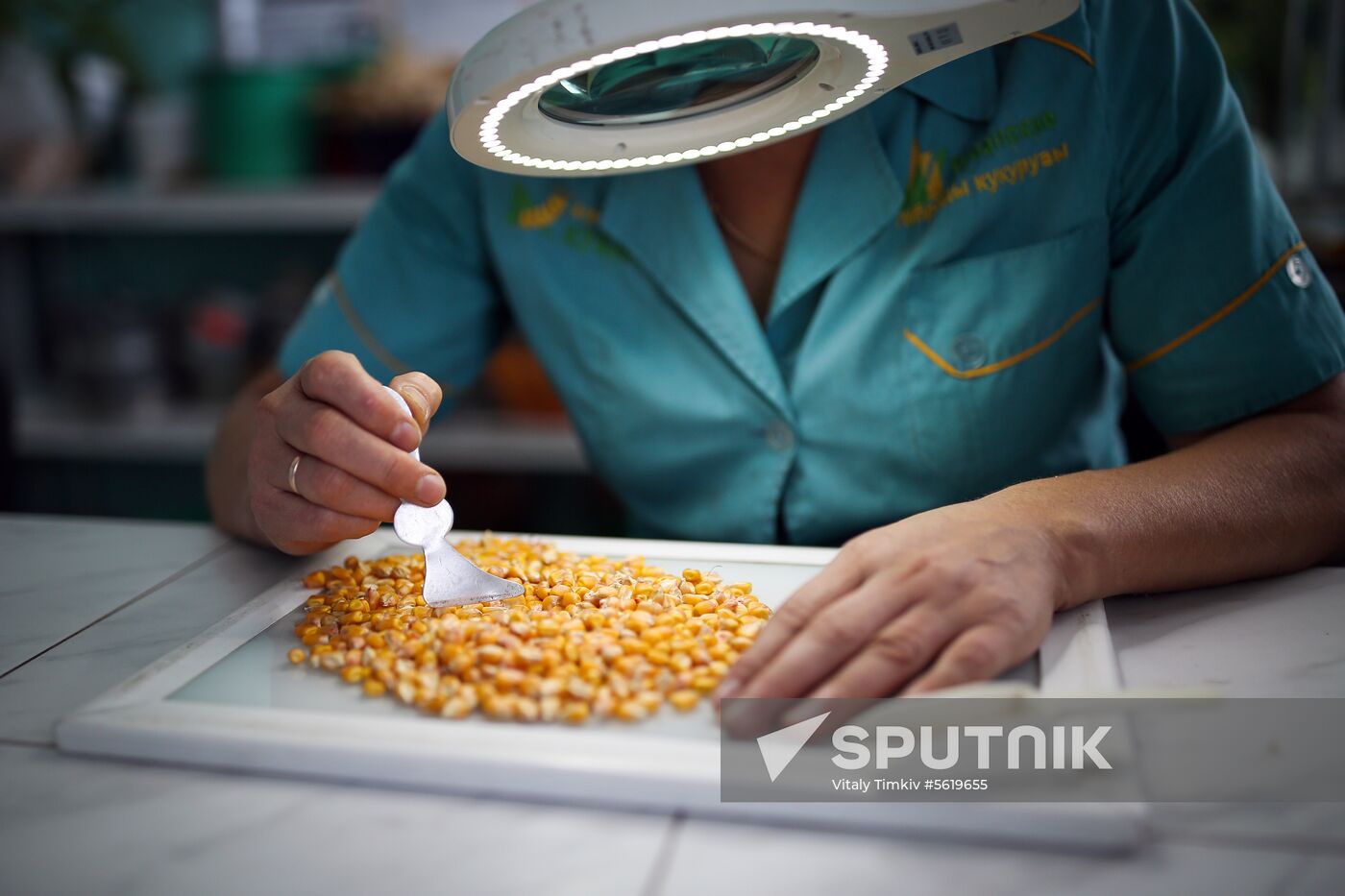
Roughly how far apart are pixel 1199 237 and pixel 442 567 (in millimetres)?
694

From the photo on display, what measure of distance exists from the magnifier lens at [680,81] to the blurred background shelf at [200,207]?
151 centimetres

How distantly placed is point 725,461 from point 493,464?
1191 millimetres

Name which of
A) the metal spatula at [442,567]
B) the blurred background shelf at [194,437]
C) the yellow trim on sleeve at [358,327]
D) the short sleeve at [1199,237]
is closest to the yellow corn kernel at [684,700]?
the metal spatula at [442,567]

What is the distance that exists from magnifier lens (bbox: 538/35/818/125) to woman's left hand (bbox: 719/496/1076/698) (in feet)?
1.05

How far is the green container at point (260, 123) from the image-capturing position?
224 centimetres

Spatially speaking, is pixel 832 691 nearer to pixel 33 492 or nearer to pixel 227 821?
pixel 227 821

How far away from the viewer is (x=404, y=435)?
0.76 metres

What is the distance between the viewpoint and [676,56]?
2.22 feet

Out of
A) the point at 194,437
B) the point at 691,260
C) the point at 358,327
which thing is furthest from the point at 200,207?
the point at 691,260

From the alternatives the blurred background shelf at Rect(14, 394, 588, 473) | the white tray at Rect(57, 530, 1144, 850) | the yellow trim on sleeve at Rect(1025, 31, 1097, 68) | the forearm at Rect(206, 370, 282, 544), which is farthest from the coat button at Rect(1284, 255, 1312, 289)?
the blurred background shelf at Rect(14, 394, 588, 473)

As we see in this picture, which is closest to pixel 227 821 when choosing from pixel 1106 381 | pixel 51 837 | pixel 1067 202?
pixel 51 837

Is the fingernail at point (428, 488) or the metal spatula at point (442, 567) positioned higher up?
the fingernail at point (428, 488)

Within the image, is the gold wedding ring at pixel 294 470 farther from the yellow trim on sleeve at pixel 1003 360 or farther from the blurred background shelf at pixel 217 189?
the blurred background shelf at pixel 217 189

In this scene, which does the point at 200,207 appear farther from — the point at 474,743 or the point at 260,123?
the point at 474,743
